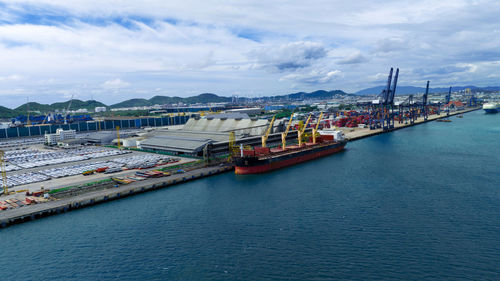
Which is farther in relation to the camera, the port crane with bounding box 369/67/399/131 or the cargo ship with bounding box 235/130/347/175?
the port crane with bounding box 369/67/399/131

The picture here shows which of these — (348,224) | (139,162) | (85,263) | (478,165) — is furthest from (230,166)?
(478,165)

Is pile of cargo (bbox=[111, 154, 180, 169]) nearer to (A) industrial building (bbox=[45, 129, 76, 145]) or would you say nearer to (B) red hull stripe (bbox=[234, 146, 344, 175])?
(B) red hull stripe (bbox=[234, 146, 344, 175])

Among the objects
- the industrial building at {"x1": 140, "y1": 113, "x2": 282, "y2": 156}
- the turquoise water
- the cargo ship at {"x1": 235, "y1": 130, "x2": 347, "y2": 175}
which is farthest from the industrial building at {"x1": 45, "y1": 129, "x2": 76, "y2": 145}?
the turquoise water

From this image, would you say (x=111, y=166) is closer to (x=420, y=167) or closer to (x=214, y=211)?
(x=214, y=211)

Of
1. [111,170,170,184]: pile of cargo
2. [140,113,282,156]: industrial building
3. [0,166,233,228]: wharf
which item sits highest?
[140,113,282,156]: industrial building

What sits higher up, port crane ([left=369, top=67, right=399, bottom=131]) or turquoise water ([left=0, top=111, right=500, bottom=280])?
port crane ([left=369, top=67, right=399, bottom=131])

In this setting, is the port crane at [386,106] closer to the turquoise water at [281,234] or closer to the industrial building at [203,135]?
the industrial building at [203,135]

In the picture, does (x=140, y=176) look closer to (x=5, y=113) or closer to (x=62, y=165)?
(x=62, y=165)
